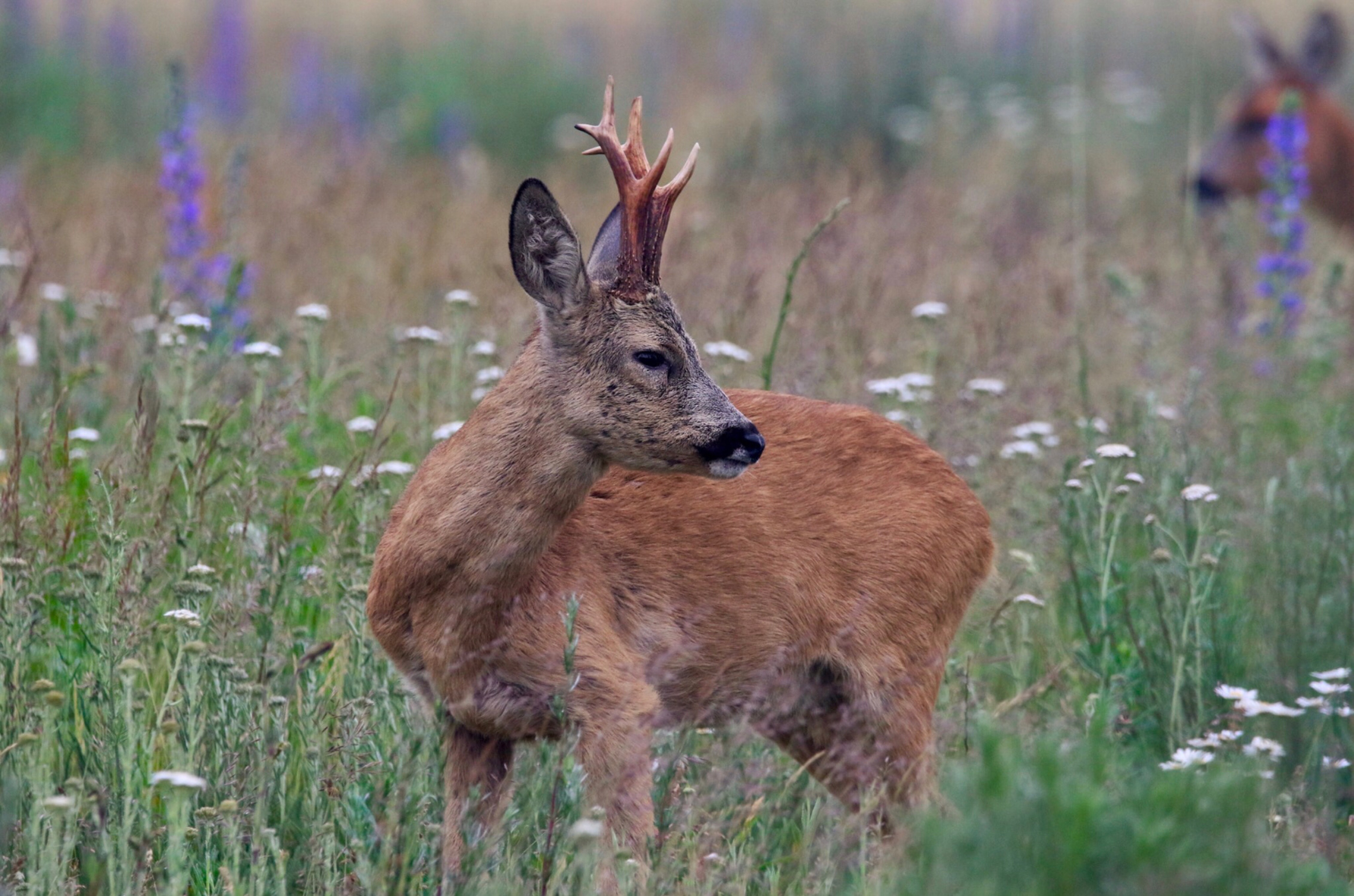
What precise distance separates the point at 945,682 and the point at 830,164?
22.8 feet

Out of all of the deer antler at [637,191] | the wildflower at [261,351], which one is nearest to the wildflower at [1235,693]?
the deer antler at [637,191]

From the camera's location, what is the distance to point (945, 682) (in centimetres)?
441

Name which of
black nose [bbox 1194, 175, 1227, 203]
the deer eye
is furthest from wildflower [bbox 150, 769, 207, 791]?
black nose [bbox 1194, 175, 1227, 203]

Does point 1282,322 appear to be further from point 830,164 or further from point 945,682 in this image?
point 830,164

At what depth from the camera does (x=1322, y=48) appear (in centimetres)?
962

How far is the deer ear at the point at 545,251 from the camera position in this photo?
350 cm

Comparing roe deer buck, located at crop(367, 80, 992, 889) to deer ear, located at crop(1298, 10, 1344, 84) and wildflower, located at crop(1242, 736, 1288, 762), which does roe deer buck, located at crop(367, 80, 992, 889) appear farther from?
deer ear, located at crop(1298, 10, 1344, 84)

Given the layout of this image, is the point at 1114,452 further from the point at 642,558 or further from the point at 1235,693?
the point at 642,558

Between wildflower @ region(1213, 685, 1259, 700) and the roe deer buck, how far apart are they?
26.0 inches

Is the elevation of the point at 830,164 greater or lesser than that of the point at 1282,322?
greater

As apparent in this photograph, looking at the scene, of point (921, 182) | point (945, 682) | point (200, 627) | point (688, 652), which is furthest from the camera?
point (921, 182)

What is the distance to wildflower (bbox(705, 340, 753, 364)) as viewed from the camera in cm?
527

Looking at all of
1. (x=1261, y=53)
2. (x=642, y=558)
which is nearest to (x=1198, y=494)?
(x=642, y=558)

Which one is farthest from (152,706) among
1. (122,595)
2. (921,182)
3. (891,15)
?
(891,15)
